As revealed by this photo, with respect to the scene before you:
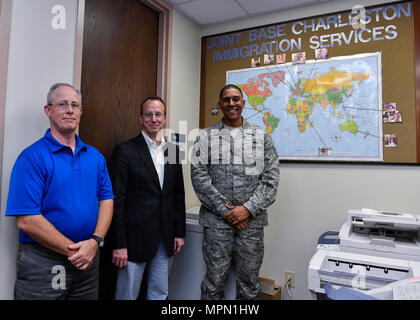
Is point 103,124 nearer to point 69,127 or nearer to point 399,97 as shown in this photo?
point 69,127

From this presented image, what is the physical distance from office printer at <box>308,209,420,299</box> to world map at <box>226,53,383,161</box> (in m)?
0.62

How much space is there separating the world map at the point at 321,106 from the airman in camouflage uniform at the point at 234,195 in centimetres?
55

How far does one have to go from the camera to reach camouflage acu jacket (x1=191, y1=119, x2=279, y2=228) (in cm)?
178

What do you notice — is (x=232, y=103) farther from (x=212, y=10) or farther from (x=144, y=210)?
(x=212, y=10)

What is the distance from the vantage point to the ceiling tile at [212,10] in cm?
238

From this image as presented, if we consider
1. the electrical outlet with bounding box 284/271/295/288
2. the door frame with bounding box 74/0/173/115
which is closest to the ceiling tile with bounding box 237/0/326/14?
the door frame with bounding box 74/0/173/115

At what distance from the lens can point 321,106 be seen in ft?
7.38

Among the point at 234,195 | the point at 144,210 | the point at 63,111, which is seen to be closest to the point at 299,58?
the point at 234,195

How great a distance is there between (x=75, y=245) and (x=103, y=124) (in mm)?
920

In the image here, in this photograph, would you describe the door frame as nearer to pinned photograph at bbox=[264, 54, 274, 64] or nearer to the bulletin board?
the bulletin board

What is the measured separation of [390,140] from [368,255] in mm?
963

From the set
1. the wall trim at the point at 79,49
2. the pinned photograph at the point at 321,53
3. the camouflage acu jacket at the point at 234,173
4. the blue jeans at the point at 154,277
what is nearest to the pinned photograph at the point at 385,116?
the pinned photograph at the point at 321,53

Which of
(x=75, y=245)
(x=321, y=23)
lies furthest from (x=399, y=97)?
(x=75, y=245)

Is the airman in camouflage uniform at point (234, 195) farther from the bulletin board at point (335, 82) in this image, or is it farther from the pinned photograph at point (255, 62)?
the pinned photograph at point (255, 62)
